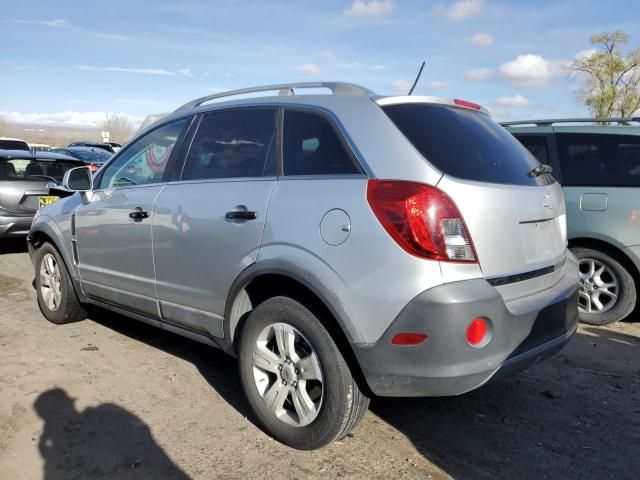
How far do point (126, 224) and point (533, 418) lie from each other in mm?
2901

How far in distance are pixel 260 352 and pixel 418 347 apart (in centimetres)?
95

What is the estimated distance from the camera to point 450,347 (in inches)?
96.1

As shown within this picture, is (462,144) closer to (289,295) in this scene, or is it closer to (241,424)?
(289,295)

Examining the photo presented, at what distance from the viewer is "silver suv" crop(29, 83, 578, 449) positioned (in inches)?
97.8

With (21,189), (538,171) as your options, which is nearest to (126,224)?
(538,171)

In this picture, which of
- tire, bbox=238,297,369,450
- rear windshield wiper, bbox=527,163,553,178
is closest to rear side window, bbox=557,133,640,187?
rear windshield wiper, bbox=527,163,553,178

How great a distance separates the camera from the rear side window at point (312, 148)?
284 cm

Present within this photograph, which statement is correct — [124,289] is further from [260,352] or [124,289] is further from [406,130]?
[406,130]

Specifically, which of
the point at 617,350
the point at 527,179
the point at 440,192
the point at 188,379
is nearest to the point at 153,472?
the point at 188,379

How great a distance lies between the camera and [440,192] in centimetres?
252

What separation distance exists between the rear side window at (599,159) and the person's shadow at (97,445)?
4.17 m

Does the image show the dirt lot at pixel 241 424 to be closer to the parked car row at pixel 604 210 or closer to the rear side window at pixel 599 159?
the parked car row at pixel 604 210

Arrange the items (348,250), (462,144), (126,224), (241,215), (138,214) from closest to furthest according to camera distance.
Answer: (348,250) → (462,144) → (241,215) → (138,214) → (126,224)

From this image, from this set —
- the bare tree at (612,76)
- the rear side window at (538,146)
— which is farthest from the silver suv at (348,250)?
the bare tree at (612,76)
